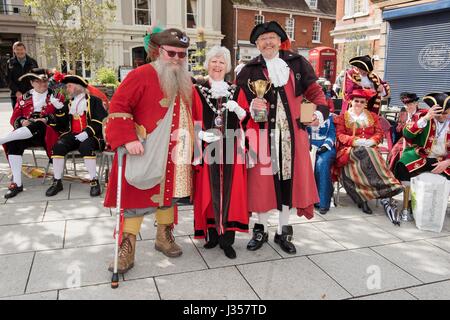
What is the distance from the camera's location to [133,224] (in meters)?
3.03

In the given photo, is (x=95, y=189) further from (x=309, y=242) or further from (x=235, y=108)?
(x=309, y=242)

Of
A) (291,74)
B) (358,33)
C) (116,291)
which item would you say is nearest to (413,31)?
(358,33)

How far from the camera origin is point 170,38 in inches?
112

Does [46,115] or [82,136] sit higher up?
[46,115]

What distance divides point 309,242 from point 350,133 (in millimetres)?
1638

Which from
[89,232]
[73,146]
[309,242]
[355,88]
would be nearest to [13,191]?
[73,146]

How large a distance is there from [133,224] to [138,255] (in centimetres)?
43

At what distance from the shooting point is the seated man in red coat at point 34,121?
5129 millimetres

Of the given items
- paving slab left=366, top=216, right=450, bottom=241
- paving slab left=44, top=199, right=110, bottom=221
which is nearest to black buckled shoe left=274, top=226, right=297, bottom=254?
paving slab left=366, top=216, right=450, bottom=241

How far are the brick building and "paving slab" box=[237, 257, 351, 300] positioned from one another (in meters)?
22.1

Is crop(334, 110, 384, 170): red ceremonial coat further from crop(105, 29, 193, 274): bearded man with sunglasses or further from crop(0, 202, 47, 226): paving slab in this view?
crop(0, 202, 47, 226): paving slab

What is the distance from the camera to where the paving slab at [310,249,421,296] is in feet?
9.38

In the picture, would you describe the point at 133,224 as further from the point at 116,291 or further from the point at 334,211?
the point at 334,211

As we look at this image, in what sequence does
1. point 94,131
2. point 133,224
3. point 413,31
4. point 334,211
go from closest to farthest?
point 133,224
point 334,211
point 94,131
point 413,31
